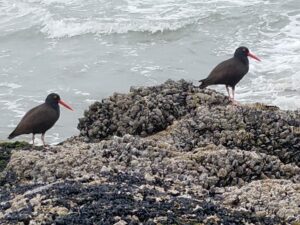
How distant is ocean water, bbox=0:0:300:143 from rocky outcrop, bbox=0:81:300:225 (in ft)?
18.8

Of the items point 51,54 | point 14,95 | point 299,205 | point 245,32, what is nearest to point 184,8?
point 245,32

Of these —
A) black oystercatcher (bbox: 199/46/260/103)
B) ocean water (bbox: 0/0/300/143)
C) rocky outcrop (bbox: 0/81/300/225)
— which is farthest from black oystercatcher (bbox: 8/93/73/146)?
ocean water (bbox: 0/0/300/143)

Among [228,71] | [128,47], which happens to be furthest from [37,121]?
[128,47]

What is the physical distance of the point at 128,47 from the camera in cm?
2447

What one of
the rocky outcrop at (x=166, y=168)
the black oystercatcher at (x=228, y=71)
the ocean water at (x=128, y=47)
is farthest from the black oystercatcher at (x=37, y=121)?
the ocean water at (x=128, y=47)

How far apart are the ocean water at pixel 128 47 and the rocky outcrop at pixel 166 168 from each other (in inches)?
226

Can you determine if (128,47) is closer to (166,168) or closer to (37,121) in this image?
(37,121)

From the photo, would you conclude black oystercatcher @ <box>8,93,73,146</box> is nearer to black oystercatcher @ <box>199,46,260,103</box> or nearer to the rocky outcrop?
the rocky outcrop

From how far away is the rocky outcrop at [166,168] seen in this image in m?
5.73

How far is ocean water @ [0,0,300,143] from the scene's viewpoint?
18312 millimetres

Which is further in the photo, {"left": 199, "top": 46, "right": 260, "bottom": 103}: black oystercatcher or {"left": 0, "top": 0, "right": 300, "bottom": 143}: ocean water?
{"left": 0, "top": 0, "right": 300, "bottom": 143}: ocean water

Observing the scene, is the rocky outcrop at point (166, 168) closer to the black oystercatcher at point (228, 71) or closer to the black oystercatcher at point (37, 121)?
the black oystercatcher at point (37, 121)

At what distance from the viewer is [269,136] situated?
8.45 m

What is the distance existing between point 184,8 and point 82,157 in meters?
21.2
